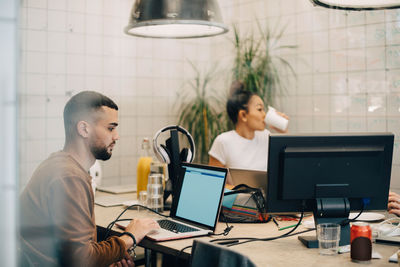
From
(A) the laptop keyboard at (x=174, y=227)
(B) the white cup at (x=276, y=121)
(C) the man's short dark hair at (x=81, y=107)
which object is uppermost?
(C) the man's short dark hair at (x=81, y=107)

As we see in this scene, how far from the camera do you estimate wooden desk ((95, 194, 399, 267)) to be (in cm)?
148

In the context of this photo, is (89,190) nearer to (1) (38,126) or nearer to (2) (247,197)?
(1) (38,126)

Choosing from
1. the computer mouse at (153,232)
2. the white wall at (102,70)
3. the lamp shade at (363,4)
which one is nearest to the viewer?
the white wall at (102,70)

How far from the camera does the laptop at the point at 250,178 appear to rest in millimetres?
2219

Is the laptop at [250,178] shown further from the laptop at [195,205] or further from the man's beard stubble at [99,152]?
the man's beard stubble at [99,152]

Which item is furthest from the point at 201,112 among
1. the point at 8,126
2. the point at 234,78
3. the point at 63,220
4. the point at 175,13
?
the point at 8,126

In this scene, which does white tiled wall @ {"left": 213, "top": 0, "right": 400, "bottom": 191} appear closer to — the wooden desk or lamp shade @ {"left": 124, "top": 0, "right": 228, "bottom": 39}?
lamp shade @ {"left": 124, "top": 0, "right": 228, "bottom": 39}

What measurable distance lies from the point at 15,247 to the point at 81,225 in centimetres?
50

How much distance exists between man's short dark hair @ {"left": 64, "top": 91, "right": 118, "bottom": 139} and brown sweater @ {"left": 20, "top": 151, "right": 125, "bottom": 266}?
0.78ft

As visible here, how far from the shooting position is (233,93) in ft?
11.7

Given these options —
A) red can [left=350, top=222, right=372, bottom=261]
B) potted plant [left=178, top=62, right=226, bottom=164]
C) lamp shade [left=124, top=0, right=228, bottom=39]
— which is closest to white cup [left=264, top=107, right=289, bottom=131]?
potted plant [left=178, top=62, right=226, bottom=164]

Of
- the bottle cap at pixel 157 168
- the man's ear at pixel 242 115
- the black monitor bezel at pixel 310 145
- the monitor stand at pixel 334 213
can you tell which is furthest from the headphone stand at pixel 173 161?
the man's ear at pixel 242 115

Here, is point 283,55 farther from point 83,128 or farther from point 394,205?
point 83,128

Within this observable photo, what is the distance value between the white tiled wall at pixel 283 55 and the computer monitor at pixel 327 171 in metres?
1.24
